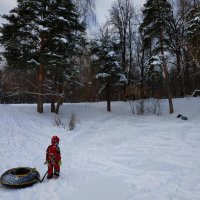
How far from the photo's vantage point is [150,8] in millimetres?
21688

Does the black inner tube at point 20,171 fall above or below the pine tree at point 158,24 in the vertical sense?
below

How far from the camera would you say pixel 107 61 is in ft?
74.8

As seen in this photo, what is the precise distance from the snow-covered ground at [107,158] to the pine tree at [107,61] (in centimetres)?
573

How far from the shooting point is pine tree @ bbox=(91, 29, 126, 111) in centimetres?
2267

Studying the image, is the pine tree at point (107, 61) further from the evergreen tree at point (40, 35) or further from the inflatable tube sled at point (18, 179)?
the inflatable tube sled at point (18, 179)

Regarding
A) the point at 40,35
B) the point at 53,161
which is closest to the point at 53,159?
the point at 53,161

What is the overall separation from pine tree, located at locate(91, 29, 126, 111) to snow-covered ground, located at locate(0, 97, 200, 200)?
5.73 m

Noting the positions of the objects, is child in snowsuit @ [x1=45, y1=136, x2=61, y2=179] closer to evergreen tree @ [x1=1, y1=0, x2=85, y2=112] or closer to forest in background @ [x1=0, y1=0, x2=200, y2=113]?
forest in background @ [x1=0, y1=0, x2=200, y2=113]

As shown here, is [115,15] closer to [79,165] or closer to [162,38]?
[162,38]

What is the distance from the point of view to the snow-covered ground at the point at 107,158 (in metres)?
5.70


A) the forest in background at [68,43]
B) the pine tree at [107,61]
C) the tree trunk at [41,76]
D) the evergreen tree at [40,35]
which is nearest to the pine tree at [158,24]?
the forest in background at [68,43]

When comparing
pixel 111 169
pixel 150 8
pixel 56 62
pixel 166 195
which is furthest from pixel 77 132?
pixel 150 8

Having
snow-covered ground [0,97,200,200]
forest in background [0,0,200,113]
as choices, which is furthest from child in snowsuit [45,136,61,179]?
forest in background [0,0,200,113]

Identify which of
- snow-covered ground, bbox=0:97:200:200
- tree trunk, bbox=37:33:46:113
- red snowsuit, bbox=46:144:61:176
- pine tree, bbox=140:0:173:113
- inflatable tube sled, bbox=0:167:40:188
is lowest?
snow-covered ground, bbox=0:97:200:200
